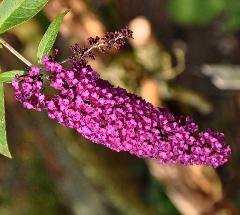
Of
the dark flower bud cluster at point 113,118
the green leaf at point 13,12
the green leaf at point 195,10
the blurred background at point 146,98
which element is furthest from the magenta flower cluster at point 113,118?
the green leaf at point 195,10

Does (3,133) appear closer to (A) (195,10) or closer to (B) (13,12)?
(B) (13,12)

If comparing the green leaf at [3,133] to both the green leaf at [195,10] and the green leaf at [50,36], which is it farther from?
the green leaf at [195,10]

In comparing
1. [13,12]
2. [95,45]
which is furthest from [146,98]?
[13,12]

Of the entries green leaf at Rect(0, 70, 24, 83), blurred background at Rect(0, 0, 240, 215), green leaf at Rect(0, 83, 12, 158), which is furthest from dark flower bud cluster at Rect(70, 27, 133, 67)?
blurred background at Rect(0, 0, 240, 215)

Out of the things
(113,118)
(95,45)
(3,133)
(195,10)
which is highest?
(195,10)

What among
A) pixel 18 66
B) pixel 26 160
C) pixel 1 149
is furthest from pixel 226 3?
pixel 1 149

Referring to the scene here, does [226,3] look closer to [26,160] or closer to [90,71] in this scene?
[26,160]
